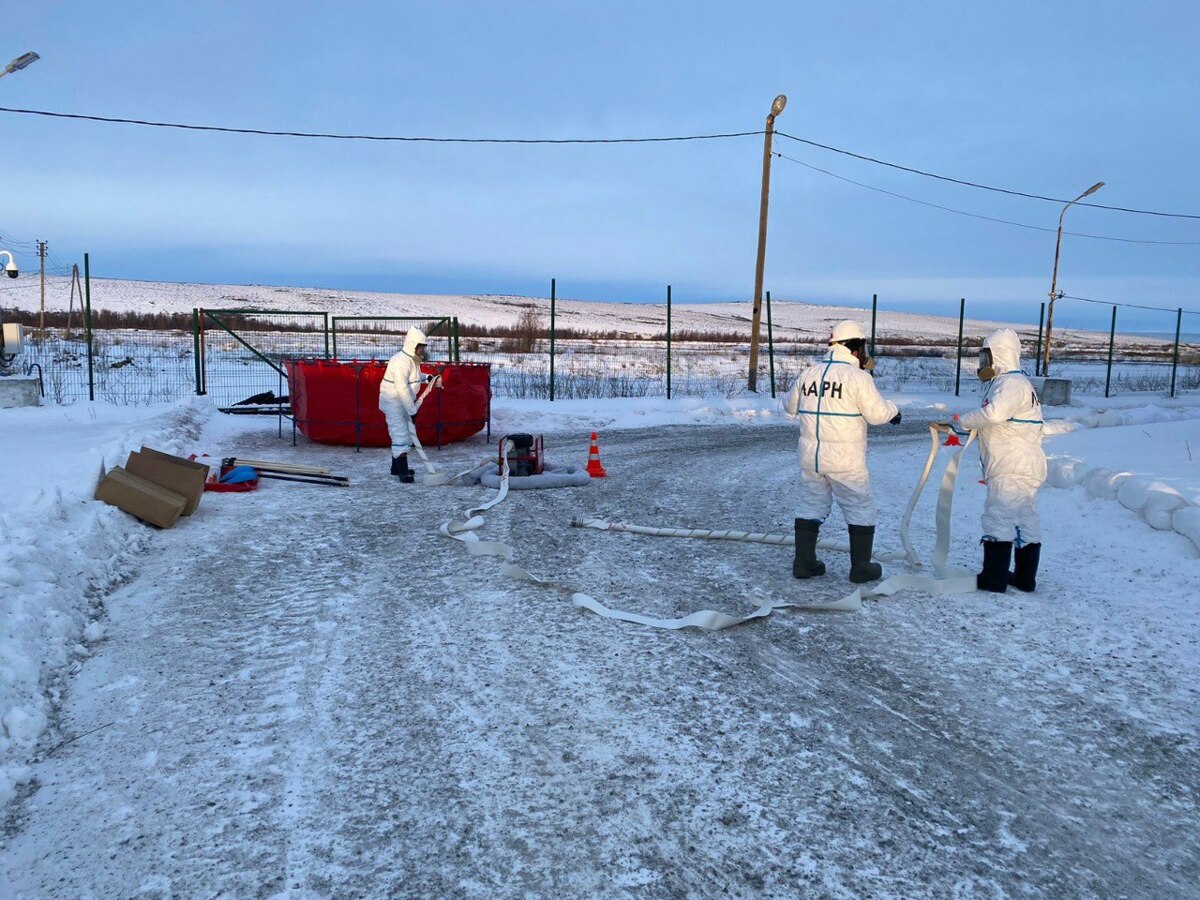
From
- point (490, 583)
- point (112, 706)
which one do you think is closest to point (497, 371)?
point (490, 583)

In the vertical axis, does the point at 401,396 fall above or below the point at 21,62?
below

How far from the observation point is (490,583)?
6.22 meters

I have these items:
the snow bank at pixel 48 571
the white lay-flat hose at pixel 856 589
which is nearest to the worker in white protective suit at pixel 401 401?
the snow bank at pixel 48 571

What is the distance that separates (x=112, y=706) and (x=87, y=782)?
0.73m

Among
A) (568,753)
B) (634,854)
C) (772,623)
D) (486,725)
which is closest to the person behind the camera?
(634,854)

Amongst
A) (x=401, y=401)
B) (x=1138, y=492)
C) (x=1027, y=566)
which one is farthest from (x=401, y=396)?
(x=1138, y=492)

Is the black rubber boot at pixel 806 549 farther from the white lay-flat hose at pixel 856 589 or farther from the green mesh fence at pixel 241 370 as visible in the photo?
the green mesh fence at pixel 241 370

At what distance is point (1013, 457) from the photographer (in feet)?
19.8

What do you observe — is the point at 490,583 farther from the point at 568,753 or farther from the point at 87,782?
the point at 87,782

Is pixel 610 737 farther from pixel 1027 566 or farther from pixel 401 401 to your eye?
pixel 401 401

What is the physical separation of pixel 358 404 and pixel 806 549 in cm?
857

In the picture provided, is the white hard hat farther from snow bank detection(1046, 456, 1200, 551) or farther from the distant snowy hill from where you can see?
the distant snowy hill

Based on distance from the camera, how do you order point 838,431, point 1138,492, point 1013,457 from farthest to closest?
point 1138,492 → point 838,431 → point 1013,457

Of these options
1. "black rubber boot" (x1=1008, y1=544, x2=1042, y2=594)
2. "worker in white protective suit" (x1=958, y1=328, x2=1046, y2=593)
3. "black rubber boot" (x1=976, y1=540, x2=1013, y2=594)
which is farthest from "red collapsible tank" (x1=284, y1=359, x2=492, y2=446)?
"black rubber boot" (x1=1008, y1=544, x2=1042, y2=594)
